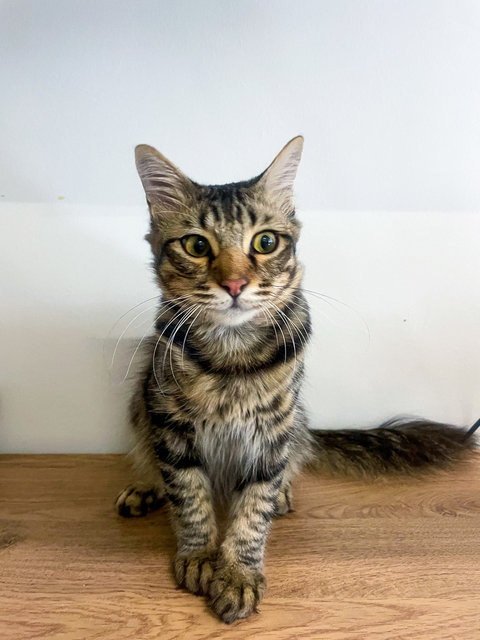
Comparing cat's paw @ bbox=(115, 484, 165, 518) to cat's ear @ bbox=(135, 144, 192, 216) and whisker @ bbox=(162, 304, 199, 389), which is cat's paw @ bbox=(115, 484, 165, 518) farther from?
cat's ear @ bbox=(135, 144, 192, 216)

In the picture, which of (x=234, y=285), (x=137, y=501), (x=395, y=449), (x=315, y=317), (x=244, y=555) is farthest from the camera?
(x=315, y=317)

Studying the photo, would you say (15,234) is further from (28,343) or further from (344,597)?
(344,597)

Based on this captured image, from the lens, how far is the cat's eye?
817mm

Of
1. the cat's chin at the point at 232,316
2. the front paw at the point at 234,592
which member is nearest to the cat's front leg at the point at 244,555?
the front paw at the point at 234,592

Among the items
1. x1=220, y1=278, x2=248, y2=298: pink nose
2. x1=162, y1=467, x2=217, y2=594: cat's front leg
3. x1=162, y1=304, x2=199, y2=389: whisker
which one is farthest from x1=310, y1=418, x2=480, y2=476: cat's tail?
x1=220, y1=278, x2=248, y2=298: pink nose

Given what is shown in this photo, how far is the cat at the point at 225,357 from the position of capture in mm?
794

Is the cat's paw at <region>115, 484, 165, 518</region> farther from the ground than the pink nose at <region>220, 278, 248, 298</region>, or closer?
closer

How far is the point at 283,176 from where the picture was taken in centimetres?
88

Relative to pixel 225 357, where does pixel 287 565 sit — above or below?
below

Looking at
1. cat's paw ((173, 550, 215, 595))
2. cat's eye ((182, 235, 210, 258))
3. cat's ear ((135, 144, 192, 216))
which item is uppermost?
cat's ear ((135, 144, 192, 216))

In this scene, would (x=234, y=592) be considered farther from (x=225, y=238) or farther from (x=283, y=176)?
(x=283, y=176)

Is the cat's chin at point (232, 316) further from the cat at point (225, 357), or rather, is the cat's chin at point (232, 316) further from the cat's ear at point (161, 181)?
the cat's ear at point (161, 181)

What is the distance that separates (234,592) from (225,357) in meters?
0.39

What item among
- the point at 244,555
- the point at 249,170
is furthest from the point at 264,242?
the point at 244,555
